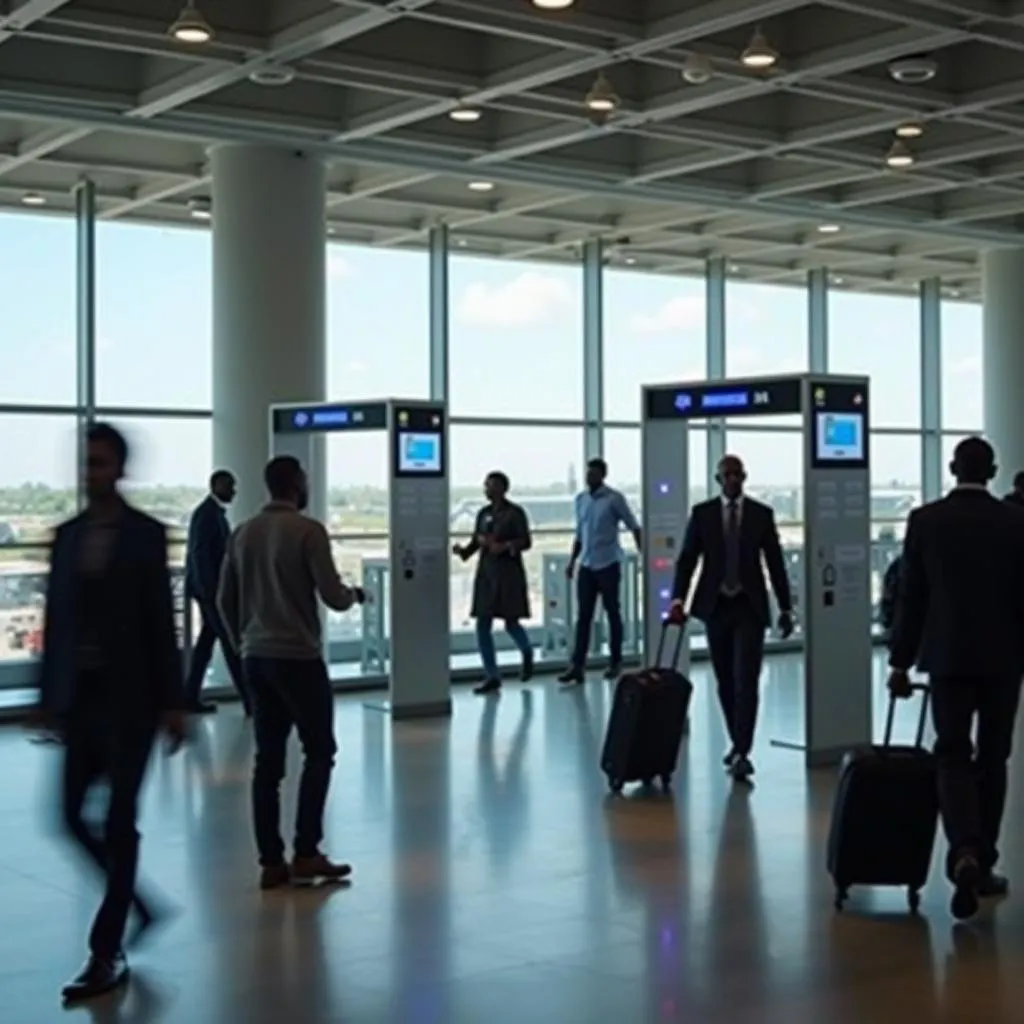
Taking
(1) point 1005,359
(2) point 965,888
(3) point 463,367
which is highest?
(1) point 1005,359

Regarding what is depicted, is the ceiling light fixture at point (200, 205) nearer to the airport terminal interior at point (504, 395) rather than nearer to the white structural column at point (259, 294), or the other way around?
the airport terminal interior at point (504, 395)

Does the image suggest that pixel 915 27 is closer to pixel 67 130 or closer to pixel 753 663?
pixel 753 663

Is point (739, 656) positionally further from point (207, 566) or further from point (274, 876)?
point (207, 566)

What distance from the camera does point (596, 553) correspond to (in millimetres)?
13633

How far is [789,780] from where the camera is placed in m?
9.19

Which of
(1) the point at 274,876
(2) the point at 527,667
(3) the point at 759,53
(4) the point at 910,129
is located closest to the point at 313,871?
(1) the point at 274,876

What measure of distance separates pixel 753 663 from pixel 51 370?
7252 mm

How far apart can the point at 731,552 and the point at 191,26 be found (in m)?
3.89

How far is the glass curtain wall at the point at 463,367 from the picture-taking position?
14.2 meters

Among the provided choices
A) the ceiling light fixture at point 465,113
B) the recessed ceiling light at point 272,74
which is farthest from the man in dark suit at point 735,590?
the recessed ceiling light at point 272,74

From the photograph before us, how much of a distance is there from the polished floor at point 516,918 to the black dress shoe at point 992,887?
4.1 inches

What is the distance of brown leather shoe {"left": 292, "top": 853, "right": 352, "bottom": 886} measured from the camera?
6.74 m

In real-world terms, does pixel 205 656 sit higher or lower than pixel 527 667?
higher

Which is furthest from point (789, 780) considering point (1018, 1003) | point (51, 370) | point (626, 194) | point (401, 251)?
point (401, 251)
